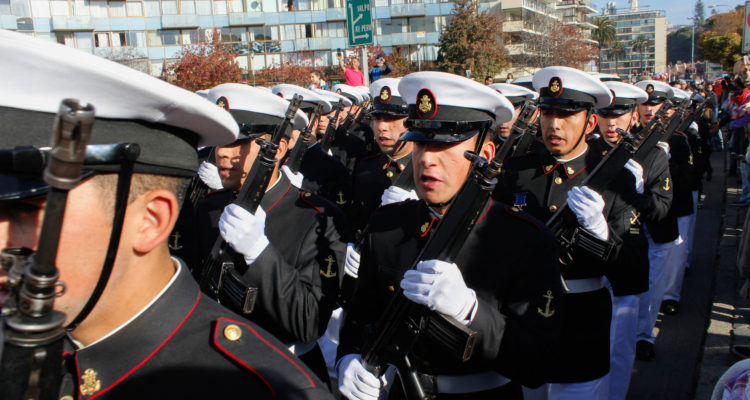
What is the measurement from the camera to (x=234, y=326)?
5.25 feet

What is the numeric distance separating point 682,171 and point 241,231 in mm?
5550

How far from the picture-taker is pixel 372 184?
525 centimetres

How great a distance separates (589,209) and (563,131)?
75 cm

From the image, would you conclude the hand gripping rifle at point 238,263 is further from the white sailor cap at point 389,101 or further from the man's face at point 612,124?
the man's face at point 612,124

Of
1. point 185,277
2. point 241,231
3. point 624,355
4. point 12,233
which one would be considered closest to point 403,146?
point 624,355

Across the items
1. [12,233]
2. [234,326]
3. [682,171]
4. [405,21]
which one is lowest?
[682,171]

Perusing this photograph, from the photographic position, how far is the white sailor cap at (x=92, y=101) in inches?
50.4

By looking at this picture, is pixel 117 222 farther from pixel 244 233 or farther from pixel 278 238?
pixel 278 238

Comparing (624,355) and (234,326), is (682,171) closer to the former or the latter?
(624,355)

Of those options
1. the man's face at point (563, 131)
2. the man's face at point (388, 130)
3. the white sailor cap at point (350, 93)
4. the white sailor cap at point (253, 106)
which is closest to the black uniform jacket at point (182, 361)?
the white sailor cap at point (253, 106)

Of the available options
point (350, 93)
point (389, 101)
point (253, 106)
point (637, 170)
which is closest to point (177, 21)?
point (350, 93)

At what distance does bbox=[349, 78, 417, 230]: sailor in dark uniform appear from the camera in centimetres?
516

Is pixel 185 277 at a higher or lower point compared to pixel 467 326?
higher

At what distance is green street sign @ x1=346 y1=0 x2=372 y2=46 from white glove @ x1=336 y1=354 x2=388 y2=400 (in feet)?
26.6
